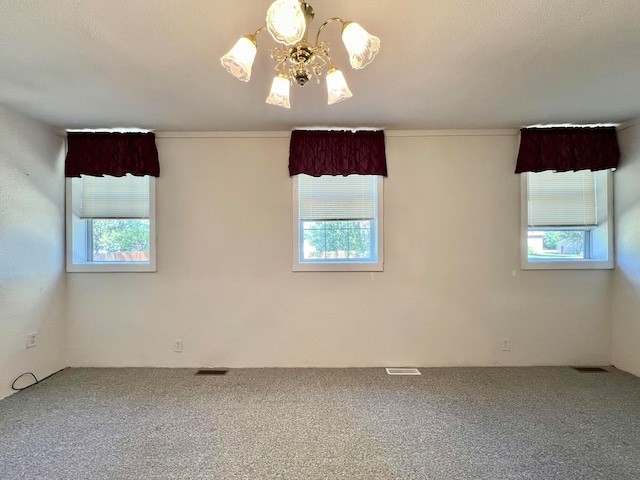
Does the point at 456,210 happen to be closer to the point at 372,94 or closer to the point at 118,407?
the point at 372,94

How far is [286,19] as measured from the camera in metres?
1.00

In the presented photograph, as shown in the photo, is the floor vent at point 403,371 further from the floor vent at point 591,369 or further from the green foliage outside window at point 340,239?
the floor vent at point 591,369

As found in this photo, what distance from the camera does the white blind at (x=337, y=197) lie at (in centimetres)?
304

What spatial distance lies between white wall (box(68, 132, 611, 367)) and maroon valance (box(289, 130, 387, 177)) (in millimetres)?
143

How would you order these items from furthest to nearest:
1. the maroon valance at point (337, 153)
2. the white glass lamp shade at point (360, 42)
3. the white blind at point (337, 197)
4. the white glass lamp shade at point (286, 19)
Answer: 1. the white blind at point (337, 197)
2. the maroon valance at point (337, 153)
3. the white glass lamp shade at point (360, 42)
4. the white glass lamp shade at point (286, 19)

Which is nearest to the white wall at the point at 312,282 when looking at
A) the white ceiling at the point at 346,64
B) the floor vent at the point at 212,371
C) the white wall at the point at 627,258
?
the floor vent at the point at 212,371

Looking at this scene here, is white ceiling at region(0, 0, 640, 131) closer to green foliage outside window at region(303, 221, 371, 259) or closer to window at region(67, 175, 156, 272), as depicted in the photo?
window at region(67, 175, 156, 272)

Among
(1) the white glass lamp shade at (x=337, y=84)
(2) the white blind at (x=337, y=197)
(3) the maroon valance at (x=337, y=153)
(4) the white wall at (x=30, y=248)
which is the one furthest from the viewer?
(2) the white blind at (x=337, y=197)

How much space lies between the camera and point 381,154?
295 cm

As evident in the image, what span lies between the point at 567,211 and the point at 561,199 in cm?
14

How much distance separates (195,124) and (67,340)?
264cm

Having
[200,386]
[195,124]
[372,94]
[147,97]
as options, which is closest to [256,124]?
[195,124]

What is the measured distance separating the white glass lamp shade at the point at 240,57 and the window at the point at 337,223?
1.80m

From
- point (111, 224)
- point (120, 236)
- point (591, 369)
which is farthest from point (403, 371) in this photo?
point (111, 224)
